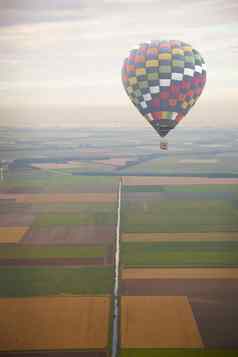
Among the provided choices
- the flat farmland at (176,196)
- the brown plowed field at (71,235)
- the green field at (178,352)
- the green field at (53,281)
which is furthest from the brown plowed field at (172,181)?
the green field at (178,352)

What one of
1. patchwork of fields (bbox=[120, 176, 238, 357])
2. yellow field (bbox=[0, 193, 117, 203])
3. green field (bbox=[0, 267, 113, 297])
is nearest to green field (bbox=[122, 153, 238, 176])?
yellow field (bbox=[0, 193, 117, 203])

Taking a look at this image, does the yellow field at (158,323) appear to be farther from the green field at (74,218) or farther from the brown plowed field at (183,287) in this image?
the green field at (74,218)

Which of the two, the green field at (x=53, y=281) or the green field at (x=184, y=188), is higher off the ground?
the green field at (x=184, y=188)

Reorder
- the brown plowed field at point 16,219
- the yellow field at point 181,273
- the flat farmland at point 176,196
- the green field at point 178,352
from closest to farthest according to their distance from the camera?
the green field at point 178,352, the yellow field at point 181,273, the brown plowed field at point 16,219, the flat farmland at point 176,196

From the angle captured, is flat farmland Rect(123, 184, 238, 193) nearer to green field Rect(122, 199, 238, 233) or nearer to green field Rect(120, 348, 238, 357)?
green field Rect(122, 199, 238, 233)

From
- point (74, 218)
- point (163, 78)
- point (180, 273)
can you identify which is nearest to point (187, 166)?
point (74, 218)

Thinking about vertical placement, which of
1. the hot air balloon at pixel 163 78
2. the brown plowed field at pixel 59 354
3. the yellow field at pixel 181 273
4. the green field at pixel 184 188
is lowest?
the brown plowed field at pixel 59 354

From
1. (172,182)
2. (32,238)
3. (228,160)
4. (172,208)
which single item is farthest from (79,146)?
(32,238)
